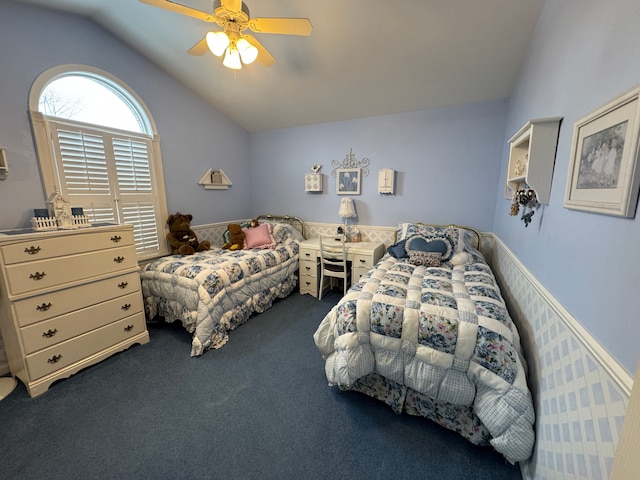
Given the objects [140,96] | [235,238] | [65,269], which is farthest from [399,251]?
[140,96]

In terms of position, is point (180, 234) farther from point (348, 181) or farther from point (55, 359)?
point (348, 181)

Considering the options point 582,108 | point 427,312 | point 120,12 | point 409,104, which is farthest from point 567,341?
point 120,12

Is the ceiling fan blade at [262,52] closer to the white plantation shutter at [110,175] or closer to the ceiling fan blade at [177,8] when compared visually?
the ceiling fan blade at [177,8]

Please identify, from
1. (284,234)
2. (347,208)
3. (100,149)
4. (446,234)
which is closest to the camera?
(100,149)

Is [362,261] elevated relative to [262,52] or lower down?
lower down

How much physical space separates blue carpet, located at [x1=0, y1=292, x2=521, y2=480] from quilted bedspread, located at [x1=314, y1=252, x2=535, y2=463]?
0.26 meters

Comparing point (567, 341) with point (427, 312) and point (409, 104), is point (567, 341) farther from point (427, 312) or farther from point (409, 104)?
point (409, 104)

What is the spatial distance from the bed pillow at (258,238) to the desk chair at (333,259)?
70 centimetres

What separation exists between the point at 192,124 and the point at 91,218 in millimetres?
1660

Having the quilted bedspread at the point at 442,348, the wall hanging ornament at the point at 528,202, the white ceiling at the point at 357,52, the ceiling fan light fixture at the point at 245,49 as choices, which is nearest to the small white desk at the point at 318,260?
the quilted bedspread at the point at 442,348

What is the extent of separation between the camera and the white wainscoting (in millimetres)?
781

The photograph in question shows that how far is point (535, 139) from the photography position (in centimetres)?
147

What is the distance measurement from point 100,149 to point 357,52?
2668 millimetres

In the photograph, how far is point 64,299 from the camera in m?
1.96
